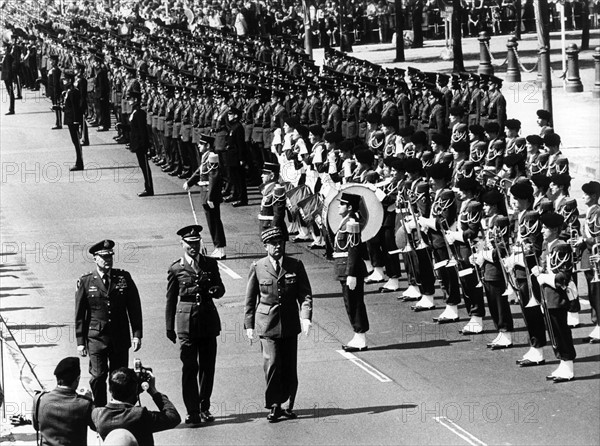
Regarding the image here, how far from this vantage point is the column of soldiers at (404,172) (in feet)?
59.8

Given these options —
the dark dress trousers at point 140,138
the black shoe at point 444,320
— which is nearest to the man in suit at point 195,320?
the black shoe at point 444,320

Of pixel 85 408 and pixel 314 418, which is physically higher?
pixel 85 408

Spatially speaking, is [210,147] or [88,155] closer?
[210,147]

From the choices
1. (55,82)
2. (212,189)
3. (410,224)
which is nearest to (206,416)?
(410,224)

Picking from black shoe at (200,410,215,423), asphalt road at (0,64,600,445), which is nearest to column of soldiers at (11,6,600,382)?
asphalt road at (0,64,600,445)

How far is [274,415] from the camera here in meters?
15.7

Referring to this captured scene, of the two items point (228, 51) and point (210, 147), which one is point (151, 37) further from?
point (210, 147)

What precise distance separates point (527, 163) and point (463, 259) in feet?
17.6

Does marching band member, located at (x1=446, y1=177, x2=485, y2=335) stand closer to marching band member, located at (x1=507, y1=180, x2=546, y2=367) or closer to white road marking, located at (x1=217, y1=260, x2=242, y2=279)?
marching band member, located at (x1=507, y1=180, x2=546, y2=367)

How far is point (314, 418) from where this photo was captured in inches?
619

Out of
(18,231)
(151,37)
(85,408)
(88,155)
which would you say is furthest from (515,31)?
(85,408)

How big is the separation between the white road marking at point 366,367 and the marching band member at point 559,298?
173cm

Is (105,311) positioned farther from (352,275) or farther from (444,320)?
(444,320)

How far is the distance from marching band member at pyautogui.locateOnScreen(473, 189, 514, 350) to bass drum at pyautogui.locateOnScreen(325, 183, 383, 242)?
1.89 metres
